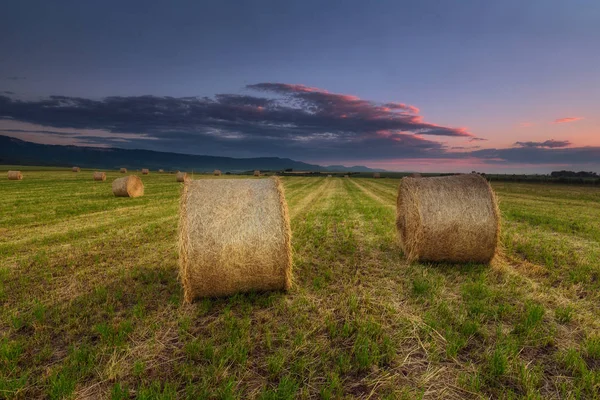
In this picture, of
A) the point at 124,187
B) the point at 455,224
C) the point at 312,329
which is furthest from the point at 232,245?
the point at 124,187

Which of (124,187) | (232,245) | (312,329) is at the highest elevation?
(124,187)

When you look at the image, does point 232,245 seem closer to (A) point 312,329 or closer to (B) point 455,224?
(A) point 312,329

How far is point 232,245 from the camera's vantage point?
625cm

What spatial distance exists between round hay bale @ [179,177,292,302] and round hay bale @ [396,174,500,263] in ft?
12.6

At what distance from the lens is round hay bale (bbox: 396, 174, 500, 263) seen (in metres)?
8.22

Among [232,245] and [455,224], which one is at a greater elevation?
[455,224]

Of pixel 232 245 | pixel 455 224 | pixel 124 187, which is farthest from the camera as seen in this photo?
pixel 124 187

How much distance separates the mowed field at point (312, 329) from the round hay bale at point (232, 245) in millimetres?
340

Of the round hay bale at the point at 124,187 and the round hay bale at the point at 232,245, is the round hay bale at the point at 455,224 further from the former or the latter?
the round hay bale at the point at 124,187

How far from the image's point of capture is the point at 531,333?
5.02m

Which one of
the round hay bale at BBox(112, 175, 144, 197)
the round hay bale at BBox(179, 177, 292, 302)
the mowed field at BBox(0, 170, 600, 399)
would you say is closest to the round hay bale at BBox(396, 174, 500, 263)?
the mowed field at BBox(0, 170, 600, 399)

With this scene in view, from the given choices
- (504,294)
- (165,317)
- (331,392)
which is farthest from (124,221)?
(504,294)

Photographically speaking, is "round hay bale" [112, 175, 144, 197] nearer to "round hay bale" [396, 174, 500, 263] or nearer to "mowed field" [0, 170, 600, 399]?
"mowed field" [0, 170, 600, 399]

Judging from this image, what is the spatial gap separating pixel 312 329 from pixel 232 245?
2175 mm
